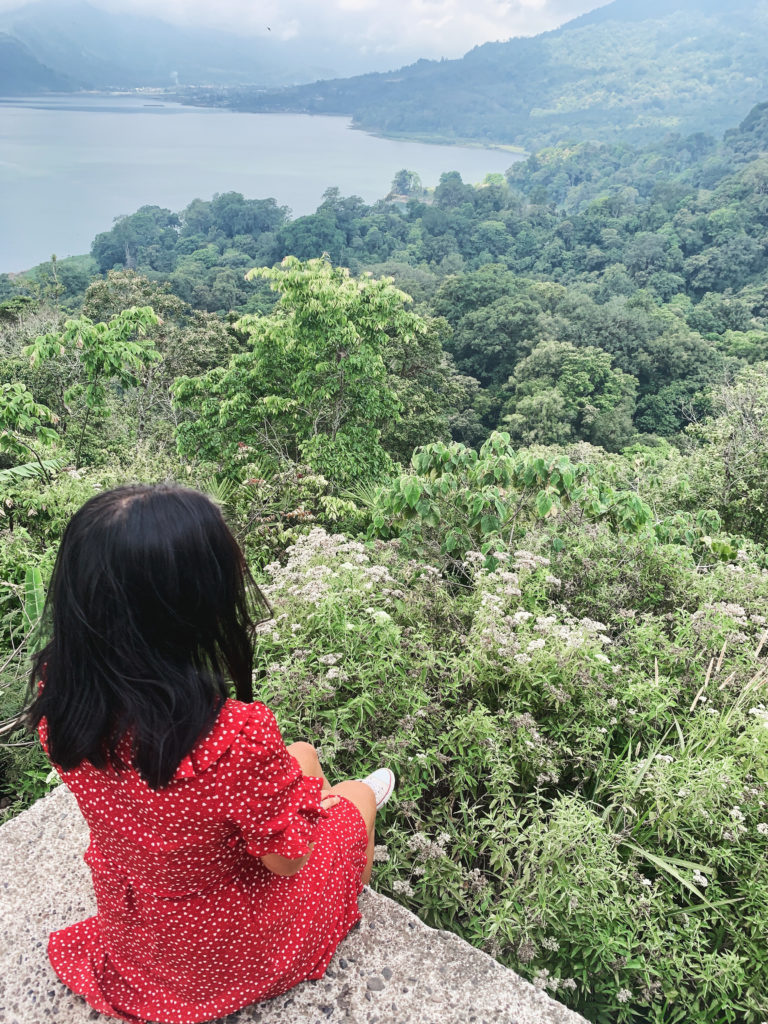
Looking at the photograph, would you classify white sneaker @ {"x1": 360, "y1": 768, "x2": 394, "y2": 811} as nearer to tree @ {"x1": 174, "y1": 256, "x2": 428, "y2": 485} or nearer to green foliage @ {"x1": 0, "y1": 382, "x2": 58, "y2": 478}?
green foliage @ {"x1": 0, "y1": 382, "x2": 58, "y2": 478}

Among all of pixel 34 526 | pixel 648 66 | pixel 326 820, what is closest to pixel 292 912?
pixel 326 820

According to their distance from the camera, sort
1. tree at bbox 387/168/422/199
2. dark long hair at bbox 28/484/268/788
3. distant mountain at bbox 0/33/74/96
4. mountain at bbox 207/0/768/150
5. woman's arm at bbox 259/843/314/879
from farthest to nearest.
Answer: mountain at bbox 207/0/768/150 → distant mountain at bbox 0/33/74/96 → tree at bbox 387/168/422/199 → woman's arm at bbox 259/843/314/879 → dark long hair at bbox 28/484/268/788

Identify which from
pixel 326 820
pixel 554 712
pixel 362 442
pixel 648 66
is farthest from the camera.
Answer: pixel 648 66

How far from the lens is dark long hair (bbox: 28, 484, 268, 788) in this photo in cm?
97

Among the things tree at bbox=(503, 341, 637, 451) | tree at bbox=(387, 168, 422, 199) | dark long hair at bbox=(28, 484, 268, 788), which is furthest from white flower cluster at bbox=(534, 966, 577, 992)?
tree at bbox=(387, 168, 422, 199)

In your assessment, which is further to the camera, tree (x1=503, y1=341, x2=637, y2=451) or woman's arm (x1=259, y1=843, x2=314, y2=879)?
tree (x1=503, y1=341, x2=637, y2=451)

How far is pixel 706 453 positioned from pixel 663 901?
291 inches

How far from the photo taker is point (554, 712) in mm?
2371

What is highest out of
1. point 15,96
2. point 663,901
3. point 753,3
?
point 753,3

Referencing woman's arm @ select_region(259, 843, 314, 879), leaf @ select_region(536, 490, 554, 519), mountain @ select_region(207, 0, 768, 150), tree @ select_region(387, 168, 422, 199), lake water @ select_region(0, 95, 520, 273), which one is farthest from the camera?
mountain @ select_region(207, 0, 768, 150)

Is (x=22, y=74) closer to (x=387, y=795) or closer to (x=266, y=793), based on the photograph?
(x=387, y=795)

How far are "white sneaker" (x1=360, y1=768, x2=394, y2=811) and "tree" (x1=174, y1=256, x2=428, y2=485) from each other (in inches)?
291

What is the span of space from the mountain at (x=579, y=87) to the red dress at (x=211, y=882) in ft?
476

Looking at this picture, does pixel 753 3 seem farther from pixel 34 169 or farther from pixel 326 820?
pixel 326 820
